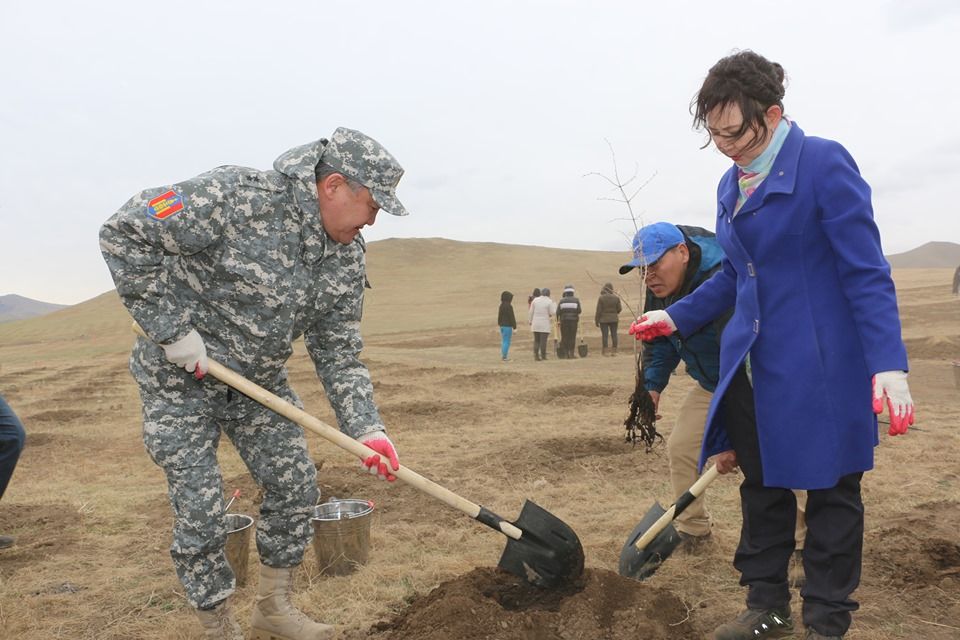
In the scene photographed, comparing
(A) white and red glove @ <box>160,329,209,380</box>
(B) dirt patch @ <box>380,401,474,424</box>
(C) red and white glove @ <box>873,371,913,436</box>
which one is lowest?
(B) dirt patch @ <box>380,401,474,424</box>

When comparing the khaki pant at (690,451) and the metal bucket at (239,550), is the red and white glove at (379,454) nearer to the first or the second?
the metal bucket at (239,550)

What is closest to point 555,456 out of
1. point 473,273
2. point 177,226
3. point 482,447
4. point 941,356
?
point 482,447

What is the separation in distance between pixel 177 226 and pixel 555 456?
4803 millimetres

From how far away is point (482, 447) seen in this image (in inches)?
296

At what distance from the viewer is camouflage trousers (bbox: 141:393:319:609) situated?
9.52 feet

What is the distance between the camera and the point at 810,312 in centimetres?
260

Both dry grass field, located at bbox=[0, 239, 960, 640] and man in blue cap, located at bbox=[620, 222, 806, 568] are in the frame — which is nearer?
dry grass field, located at bbox=[0, 239, 960, 640]

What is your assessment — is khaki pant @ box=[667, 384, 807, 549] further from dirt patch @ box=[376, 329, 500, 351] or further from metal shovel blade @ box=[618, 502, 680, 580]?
dirt patch @ box=[376, 329, 500, 351]

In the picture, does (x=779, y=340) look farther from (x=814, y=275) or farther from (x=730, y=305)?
(x=730, y=305)

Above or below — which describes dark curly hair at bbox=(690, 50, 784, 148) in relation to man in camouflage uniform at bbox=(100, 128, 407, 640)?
above

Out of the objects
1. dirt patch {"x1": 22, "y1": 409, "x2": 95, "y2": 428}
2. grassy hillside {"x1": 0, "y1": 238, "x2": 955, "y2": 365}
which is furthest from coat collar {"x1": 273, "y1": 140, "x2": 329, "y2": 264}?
grassy hillside {"x1": 0, "y1": 238, "x2": 955, "y2": 365}

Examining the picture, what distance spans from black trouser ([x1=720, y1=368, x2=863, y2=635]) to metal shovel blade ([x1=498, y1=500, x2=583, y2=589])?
72 centimetres

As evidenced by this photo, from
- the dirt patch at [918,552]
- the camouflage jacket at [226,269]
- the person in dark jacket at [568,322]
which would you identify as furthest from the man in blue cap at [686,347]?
the person in dark jacket at [568,322]

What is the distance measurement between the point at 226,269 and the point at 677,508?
7.67 feet
